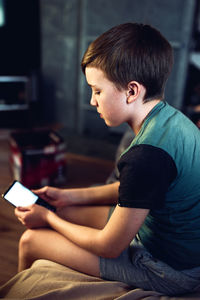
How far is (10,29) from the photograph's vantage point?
287 centimetres

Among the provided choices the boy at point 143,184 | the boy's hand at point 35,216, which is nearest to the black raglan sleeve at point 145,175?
the boy at point 143,184

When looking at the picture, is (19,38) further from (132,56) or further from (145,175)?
(145,175)

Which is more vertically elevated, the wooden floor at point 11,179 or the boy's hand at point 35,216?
the boy's hand at point 35,216

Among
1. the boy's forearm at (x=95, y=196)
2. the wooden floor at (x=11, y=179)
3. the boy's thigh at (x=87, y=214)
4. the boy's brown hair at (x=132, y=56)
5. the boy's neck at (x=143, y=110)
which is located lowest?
the wooden floor at (x=11, y=179)

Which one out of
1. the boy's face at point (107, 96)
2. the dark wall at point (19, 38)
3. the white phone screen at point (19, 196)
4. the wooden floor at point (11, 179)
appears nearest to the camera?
the boy's face at point (107, 96)

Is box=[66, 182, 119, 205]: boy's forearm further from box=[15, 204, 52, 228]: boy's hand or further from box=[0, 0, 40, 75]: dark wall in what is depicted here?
box=[0, 0, 40, 75]: dark wall

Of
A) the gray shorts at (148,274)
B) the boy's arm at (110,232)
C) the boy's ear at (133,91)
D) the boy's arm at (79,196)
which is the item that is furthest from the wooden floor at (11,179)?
the boy's ear at (133,91)

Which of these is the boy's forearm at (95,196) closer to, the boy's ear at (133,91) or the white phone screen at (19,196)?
the white phone screen at (19,196)

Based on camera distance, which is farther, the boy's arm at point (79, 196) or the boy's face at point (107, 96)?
the boy's arm at point (79, 196)

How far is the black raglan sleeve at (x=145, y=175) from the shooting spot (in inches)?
25.6

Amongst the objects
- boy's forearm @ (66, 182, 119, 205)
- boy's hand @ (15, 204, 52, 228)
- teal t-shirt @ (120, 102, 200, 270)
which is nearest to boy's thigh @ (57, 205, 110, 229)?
boy's forearm @ (66, 182, 119, 205)

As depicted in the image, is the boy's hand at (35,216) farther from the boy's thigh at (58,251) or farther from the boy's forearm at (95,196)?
the boy's forearm at (95,196)

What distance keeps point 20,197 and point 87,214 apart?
0.23 metres

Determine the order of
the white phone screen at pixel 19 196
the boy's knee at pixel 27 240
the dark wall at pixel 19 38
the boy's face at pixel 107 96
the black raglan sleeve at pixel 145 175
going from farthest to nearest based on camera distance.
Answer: the dark wall at pixel 19 38, the white phone screen at pixel 19 196, the boy's knee at pixel 27 240, the boy's face at pixel 107 96, the black raglan sleeve at pixel 145 175
